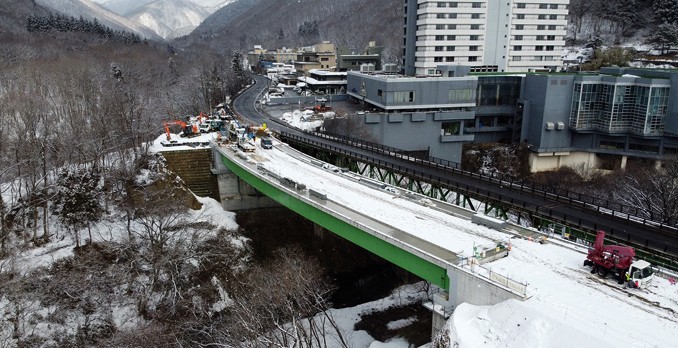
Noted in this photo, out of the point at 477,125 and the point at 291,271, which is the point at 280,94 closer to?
the point at 477,125

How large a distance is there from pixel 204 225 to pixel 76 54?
2913 inches

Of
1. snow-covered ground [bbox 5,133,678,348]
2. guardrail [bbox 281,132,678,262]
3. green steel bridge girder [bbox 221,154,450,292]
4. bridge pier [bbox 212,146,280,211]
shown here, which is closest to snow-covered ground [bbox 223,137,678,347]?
snow-covered ground [bbox 5,133,678,348]

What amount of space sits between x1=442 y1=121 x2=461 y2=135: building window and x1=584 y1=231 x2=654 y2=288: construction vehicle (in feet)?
164

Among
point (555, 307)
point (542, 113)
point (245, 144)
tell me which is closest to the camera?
point (555, 307)

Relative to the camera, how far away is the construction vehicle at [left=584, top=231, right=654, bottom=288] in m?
20.2

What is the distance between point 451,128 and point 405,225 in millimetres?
46268

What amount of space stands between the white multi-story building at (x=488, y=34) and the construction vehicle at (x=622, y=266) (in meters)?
66.1

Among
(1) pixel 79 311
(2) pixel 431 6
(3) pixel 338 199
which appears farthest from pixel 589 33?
(1) pixel 79 311

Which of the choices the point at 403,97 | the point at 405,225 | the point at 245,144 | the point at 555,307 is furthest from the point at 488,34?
the point at 555,307

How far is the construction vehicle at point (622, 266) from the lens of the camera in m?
20.2

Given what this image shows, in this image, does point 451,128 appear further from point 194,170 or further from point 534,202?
point 534,202

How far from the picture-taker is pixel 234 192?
48.6m

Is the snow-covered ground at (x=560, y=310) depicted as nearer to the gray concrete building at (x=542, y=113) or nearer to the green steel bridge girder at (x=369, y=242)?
the green steel bridge girder at (x=369, y=242)

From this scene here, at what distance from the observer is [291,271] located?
31.7 m
